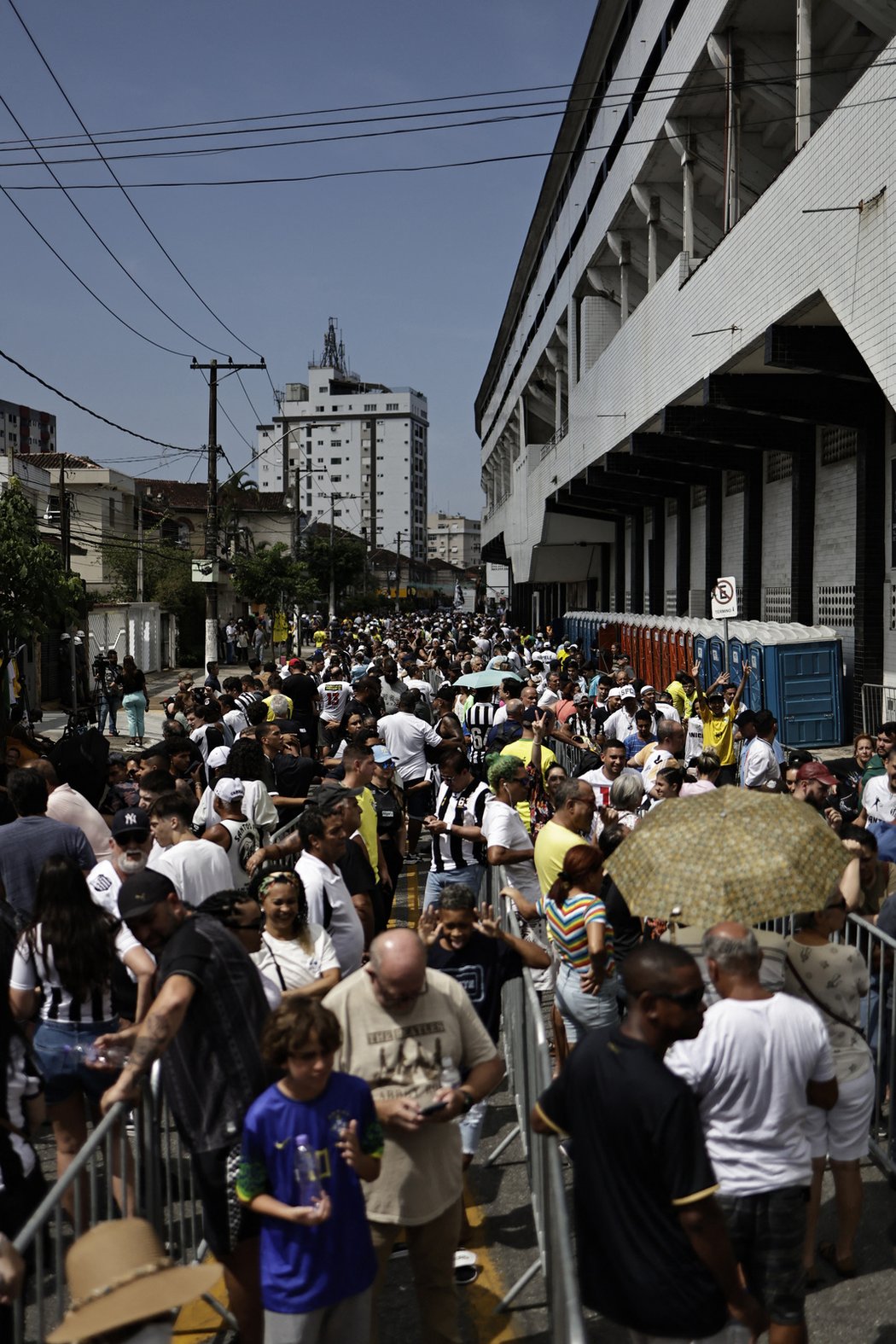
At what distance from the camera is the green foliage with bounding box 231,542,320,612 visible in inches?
2159

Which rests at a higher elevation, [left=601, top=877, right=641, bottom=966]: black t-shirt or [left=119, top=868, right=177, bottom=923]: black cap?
[left=119, top=868, right=177, bottom=923]: black cap

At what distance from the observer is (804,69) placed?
1680cm

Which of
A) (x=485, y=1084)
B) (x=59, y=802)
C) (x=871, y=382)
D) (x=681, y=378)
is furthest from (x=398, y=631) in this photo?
(x=485, y=1084)

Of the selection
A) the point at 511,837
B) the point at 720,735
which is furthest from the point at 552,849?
the point at 720,735

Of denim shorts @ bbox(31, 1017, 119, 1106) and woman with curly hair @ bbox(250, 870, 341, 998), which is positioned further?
woman with curly hair @ bbox(250, 870, 341, 998)

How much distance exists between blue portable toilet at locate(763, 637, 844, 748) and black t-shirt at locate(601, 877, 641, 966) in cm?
1224

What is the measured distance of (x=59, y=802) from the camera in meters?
7.66

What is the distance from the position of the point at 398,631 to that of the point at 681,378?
27.4 meters

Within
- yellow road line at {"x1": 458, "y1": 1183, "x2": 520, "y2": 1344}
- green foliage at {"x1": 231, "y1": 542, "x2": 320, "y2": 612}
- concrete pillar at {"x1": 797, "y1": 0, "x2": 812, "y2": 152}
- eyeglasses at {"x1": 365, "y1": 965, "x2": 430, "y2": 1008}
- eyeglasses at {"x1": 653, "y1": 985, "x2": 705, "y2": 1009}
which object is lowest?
yellow road line at {"x1": 458, "y1": 1183, "x2": 520, "y2": 1344}

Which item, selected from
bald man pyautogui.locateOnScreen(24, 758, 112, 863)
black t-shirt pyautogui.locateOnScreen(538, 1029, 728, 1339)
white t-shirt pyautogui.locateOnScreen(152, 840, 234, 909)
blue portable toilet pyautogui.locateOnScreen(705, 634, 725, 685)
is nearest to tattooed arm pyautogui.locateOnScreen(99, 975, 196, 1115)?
black t-shirt pyautogui.locateOnScreen(538, 1029, 728, 1339)

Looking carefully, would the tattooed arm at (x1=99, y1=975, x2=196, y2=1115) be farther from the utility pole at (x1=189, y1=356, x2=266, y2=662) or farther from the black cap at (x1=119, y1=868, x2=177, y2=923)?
the utility pole at (x1=189, y1=356, x2=266, y2=662)

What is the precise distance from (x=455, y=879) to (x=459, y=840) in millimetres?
252

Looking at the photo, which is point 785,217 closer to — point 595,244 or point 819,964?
point 819,964

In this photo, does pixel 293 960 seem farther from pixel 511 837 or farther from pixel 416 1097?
pixel 511 837
